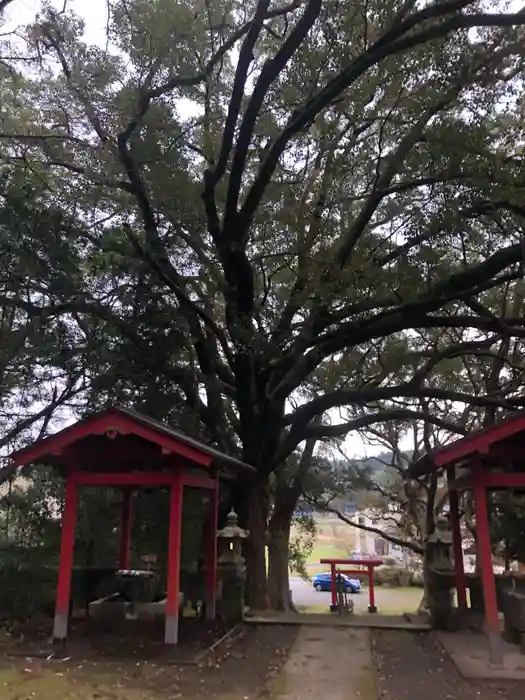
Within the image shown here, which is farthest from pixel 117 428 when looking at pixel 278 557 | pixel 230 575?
pixel 278 557

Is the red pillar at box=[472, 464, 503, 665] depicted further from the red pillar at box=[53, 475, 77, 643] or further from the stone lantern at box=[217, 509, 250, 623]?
the red pillar at box=[53, 475, 77, 643]

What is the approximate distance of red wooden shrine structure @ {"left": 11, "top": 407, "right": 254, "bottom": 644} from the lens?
7.63 metres

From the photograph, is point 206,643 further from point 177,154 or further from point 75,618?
point 177,154

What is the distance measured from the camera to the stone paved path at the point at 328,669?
19.6 ft

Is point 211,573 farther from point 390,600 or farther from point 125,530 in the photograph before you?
point 390,600

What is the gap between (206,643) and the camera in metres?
8.06

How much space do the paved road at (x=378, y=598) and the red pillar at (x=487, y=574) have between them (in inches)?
615

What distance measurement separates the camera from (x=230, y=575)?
33.4 feet

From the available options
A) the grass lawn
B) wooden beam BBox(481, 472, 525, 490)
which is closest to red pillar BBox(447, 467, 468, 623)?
wooden beam BBox(481, 472, 525, 490)

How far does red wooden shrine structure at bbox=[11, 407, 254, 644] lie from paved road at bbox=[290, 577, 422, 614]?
15.5 metres

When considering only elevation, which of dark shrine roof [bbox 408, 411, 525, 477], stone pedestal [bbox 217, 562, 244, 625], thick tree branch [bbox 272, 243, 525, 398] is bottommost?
stone pedestal [bbox 217, 562, 244, 625]

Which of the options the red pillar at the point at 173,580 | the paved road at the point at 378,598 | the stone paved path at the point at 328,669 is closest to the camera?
the stone paved path at the point at 328,669

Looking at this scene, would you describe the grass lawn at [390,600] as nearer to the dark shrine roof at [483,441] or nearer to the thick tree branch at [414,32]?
the dark shrine roof at [483,441]

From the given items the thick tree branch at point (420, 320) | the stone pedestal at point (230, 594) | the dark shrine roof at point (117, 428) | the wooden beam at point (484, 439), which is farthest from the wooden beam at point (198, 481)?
the wooden beam at point (484, 439)
